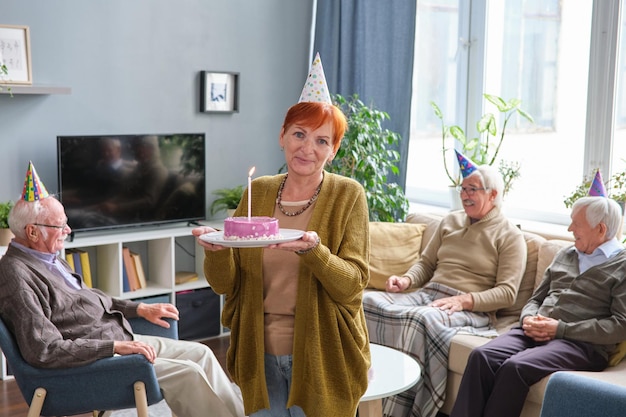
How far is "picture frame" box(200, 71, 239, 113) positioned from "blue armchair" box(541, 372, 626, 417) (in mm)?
3413

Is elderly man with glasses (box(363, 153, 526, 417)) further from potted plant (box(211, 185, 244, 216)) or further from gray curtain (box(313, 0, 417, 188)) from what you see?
potted plant (box(211, 185, 244, 216))

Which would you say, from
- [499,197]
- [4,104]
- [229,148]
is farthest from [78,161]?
[499,197]

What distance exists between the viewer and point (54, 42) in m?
4.22

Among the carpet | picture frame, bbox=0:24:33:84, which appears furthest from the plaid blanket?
picture frame, bbox=0:24:33:84

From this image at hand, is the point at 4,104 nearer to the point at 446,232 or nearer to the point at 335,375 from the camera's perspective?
the point at 446,232

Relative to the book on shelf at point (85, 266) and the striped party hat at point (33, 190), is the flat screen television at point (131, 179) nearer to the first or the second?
the book on shelf at point (85, 266)

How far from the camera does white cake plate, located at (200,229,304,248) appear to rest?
1.64 metres

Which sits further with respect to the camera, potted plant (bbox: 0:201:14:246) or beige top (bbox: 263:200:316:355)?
potted plant (bbox: 0:201:14:246)

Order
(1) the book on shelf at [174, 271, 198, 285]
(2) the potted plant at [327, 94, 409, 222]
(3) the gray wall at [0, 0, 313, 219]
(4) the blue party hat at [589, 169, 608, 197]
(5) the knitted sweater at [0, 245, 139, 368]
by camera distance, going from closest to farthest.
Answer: (5) the knitted sweater at [0, 245, 139, 368]
(4) the blue party hat at [589, 169, 608, 197]
(3) the gray wall at [0, 0, 313, 219]
(2) the potted plant at [327, 94, 409, 222]
(1) the book on shelf at [174, 271, 198, 285]

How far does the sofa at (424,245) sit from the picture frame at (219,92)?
4.46 ft

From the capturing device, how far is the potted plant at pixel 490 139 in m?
4.34

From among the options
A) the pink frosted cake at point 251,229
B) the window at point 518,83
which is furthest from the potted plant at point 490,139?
the pink frosted cake at point 251,229

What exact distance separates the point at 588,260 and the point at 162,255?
2363 mm

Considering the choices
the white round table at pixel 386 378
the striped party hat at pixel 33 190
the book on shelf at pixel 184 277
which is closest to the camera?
the white round table at pixel 386 378
